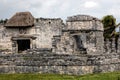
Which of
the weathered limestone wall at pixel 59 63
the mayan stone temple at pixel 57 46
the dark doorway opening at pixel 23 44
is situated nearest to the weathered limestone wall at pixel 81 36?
the mayan stone temple at pixel 57 46

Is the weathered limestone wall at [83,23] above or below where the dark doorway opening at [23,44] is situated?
above

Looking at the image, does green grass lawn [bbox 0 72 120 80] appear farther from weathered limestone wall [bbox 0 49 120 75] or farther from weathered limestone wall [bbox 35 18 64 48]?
weathered limestone wall [bbox 35 18 64 48]

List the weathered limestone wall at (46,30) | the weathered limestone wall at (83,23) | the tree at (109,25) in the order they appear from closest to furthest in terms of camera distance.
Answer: the weathered limestone wall at (83,23), the weathered limestone wall at (46,30), the tree at (109,25)

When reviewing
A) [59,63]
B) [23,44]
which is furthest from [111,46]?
[23,44]

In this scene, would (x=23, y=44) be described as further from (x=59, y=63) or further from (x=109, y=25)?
(x=59, y=63)

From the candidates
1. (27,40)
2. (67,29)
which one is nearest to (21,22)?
(27,40)

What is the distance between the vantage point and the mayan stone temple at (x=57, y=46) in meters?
22.0

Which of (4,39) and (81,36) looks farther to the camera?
(4,39)

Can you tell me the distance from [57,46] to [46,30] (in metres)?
7.62

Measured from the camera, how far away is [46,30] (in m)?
35.5

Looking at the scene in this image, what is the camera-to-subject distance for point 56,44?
28125mm

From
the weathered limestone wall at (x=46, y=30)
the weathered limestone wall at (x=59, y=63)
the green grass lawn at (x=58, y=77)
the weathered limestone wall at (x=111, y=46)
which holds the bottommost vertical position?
the green grass lawn at (x=58, y=77)

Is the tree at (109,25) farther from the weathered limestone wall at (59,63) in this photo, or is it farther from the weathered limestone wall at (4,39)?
the weathered limestone wall at (59,63)

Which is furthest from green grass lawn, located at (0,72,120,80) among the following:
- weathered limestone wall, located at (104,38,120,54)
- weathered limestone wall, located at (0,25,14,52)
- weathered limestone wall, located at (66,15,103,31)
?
weathered limestone wall, located at (0,25,14,52)
